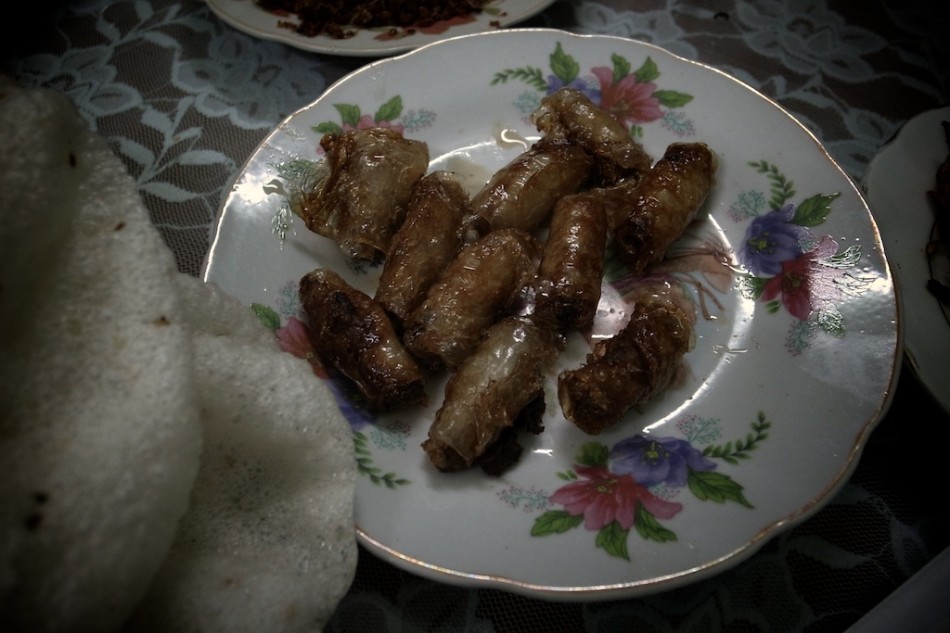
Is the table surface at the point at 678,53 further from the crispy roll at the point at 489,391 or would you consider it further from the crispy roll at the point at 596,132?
the crispy roll at the point at 596,132

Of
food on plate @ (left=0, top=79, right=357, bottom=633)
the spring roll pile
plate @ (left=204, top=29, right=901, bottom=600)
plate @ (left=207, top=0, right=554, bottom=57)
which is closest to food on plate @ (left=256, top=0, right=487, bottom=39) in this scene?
plate @ (left=207, top=0, right=554, bottom=57)

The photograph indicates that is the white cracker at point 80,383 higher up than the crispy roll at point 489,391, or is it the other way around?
the white cracker at point 80,383

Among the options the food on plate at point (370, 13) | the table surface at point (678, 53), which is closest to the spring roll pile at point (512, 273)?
the table surface at point (678, 53)

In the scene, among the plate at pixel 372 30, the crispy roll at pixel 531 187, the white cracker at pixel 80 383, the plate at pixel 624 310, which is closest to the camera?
the white cracker at pixel 80 383

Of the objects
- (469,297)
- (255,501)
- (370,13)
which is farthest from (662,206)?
(370,13)

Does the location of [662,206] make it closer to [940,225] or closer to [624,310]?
[624,310]

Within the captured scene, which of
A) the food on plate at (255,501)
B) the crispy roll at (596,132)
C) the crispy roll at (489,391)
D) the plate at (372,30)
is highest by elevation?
the plate at (372,30)

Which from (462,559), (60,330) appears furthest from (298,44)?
(462,559)

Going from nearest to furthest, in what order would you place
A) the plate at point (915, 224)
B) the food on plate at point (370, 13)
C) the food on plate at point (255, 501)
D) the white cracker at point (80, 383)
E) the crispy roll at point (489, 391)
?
1. the white cracker at point (80, 383)
2. the food on plate at point (255, 501)
3. the crispy roll at point (489, 391)
4. the plate at point (915, 224)
5. the food on plate at point (370, 13)
